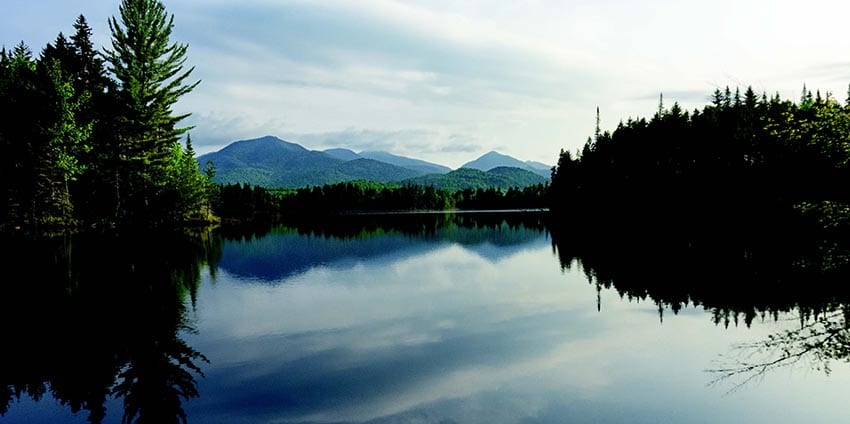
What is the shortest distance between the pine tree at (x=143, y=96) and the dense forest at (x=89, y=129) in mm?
99

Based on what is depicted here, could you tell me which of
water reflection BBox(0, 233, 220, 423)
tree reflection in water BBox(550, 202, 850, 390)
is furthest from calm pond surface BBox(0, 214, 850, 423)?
tree reflection in water BBox(550, 202, 850, 390)

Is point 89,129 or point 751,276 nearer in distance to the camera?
point 751,276

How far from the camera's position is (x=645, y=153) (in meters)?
84.4

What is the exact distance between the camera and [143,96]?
5431 centimetres

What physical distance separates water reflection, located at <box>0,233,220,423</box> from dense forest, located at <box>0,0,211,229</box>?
20671mm

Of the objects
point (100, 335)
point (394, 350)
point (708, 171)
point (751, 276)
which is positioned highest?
point (708, 171)

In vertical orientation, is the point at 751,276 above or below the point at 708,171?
below

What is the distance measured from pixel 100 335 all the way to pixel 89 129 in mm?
42509

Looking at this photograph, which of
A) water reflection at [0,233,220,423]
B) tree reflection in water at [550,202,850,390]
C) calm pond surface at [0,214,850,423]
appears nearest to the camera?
calm pond surface at [0,214,850,423]

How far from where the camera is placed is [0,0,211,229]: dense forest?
155 ft

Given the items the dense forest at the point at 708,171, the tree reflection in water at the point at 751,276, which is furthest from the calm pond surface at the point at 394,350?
the dense forest at the point at 708,171

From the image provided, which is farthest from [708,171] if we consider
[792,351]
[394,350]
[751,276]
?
[394,350]

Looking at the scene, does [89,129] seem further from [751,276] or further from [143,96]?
[751,276]

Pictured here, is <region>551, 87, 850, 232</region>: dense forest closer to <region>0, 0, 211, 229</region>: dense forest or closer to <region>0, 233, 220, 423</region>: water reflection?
<region>0, 233, 220, 423</region>: water reflection
